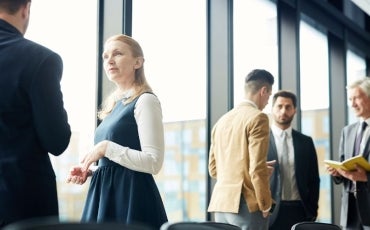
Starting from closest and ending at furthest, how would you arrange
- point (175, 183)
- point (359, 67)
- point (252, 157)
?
1. point (252, 157)
2. point (175, 183)
3. point (359, 67)

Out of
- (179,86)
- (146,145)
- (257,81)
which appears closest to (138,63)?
(146,145)

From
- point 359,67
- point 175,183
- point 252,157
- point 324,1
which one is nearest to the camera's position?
point 252,157

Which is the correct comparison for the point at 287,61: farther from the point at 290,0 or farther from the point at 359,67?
the point at 359,67

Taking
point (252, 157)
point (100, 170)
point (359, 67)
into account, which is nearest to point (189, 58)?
point (252, 157)

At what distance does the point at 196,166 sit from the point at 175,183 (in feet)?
1.25

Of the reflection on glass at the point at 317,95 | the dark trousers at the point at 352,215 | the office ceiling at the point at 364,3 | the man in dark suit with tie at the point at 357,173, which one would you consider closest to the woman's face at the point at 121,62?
the man in dark suit with tie at the point at 357,173

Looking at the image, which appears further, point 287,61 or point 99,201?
point 287,61

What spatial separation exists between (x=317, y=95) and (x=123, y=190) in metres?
5.14

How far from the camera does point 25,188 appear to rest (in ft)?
6.04

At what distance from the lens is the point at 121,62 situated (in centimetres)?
254

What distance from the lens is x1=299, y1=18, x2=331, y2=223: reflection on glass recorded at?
6699 millimetres

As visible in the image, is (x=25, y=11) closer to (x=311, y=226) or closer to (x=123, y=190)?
(x=123, y=190)

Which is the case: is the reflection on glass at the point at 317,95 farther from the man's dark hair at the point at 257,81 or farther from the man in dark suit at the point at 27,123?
the man in dark suit at the point at 27,123

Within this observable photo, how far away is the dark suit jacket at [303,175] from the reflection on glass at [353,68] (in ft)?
12.7
